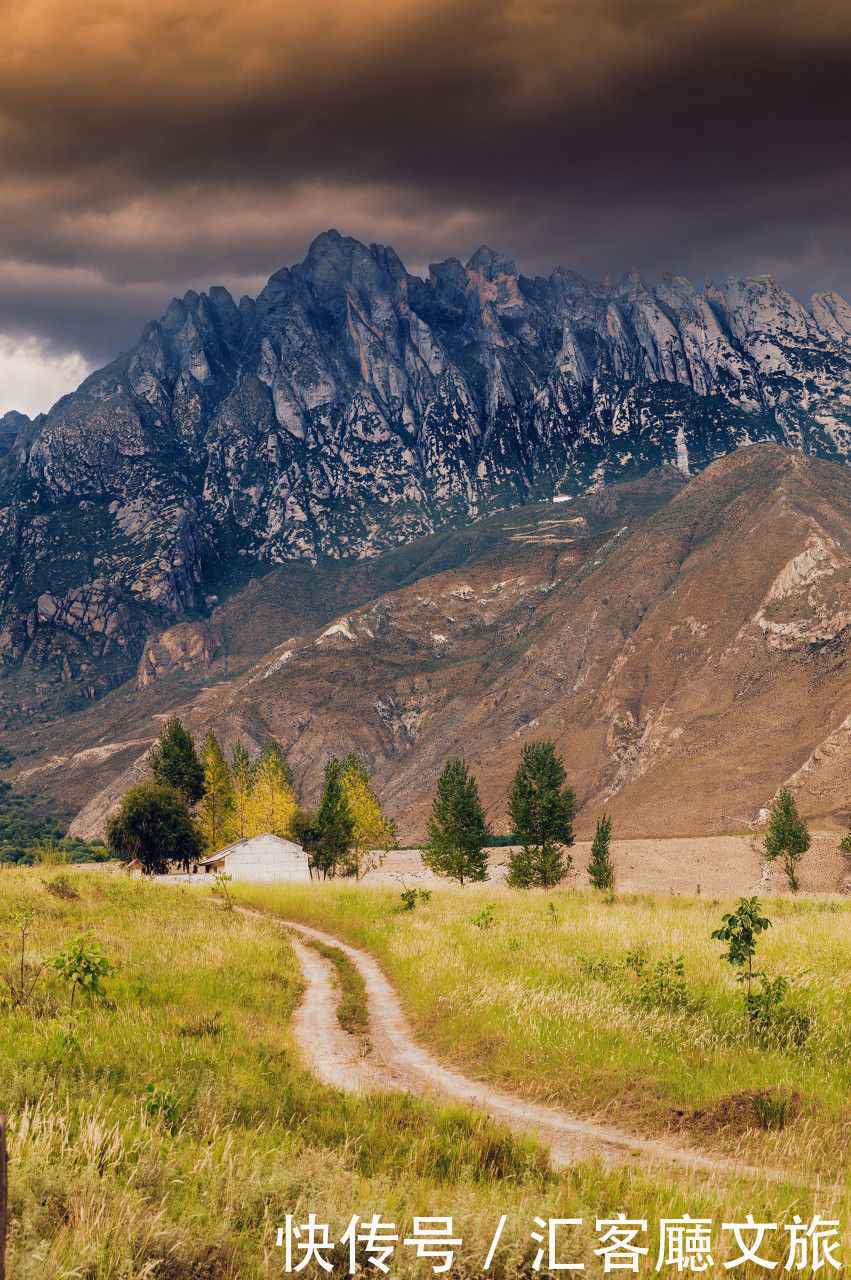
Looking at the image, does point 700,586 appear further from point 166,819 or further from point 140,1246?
point 140,1246

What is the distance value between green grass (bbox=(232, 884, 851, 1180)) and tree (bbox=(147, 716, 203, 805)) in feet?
187

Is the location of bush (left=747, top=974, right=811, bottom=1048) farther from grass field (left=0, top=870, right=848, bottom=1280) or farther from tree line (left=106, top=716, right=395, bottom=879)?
tree line (left=106, top=716, right=395, bottom=879)

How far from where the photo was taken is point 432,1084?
9828mm

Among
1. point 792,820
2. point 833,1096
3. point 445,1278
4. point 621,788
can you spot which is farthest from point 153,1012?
point 621,788

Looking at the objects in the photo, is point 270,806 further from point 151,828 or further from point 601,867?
point 601,867

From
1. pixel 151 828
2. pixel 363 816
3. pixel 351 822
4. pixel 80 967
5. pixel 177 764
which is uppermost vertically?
pixel 80 967

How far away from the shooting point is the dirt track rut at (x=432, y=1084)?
764cm

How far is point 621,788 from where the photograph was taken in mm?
147250

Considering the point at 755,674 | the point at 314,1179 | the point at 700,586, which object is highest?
the point at 700,586

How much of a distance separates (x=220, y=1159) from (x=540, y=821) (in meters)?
51.4

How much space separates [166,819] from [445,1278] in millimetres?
63174

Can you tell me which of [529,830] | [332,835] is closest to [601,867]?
[529,830]

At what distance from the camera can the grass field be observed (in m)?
4.60

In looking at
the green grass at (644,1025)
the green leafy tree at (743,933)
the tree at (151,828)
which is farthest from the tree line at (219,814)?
the green leafy tree at (743,933)
